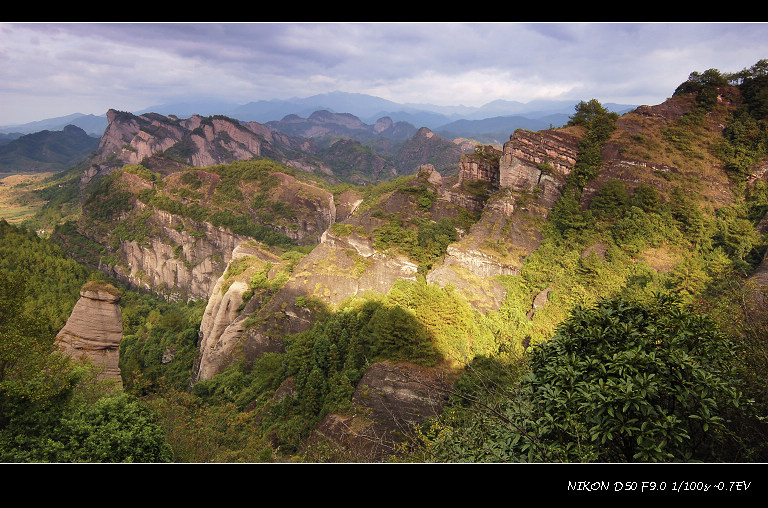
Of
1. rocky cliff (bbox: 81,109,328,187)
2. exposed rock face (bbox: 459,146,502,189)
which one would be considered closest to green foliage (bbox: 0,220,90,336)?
exposed rock face (bbox: 459,146,502,189)

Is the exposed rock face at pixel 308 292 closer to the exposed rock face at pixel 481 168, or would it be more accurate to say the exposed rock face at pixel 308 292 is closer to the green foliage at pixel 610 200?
the exposed rock face at pixel 481 168

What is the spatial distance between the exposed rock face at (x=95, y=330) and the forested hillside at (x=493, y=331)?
221cm

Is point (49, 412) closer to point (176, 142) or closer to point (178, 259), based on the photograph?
point (178, 259)

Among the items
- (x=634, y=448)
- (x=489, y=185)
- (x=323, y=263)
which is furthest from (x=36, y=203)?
(x=634, y=448)

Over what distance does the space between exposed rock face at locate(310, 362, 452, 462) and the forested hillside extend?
145 mm

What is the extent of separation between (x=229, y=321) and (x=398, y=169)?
155996mm

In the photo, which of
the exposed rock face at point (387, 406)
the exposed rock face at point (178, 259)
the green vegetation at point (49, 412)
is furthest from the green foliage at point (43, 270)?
the exposed rock face at point (387, 406)

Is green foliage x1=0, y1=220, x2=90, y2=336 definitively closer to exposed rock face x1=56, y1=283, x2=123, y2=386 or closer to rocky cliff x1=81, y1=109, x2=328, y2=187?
exposed rock face x1=56, y1=283, x2=123, y2=386

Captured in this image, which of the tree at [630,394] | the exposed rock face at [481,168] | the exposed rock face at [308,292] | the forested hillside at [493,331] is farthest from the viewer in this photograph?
the exposed rock face at [481,168]

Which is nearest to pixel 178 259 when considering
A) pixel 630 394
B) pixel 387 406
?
pixel 387 406

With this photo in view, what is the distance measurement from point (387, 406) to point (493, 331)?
26.0 ft

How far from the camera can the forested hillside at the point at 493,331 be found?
5.79 m

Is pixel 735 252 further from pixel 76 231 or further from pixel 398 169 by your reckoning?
pixel 398 169

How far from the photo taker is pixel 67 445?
9203 mm
